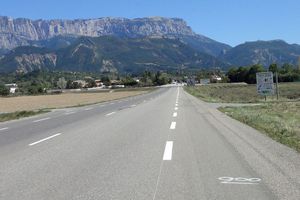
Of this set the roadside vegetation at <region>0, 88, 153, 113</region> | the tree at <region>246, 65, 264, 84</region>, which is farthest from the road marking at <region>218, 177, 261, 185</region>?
the tree at <region>246, 65, 264, 84</region>

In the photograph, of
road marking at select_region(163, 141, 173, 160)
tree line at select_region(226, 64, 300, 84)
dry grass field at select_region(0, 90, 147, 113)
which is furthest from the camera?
tree line at select_region(226, 64, 300, 84)

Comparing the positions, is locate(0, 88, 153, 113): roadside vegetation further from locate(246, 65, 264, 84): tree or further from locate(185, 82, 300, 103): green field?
locate(246, 65, 264, 84): tree

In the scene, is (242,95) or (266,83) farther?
(242,95)

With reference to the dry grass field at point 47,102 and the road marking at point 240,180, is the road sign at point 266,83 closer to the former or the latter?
the dry grass field at point 47,102

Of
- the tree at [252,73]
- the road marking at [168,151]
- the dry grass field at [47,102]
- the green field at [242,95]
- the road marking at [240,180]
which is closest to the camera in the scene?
the road marking at [240,180]

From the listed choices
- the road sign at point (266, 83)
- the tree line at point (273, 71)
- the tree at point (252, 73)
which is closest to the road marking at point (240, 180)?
the road sign at point (266, 83)

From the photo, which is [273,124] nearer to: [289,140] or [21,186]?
[289,140]

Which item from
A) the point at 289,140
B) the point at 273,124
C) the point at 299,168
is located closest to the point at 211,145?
the point at 289,140

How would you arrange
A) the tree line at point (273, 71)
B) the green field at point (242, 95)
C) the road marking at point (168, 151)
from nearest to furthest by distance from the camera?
the road marking at point (168, 151)
the green field at point (242, 95)
the tree line at point (273, 71)

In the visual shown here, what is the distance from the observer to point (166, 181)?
805cm

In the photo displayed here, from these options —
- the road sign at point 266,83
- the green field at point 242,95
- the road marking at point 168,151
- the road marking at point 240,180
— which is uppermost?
the road sign at point 266,83

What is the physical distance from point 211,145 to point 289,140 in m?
2.52

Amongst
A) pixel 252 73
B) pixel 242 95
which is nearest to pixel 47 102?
pixel 242 95

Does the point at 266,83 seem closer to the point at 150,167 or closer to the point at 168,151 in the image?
the point at 168,151
